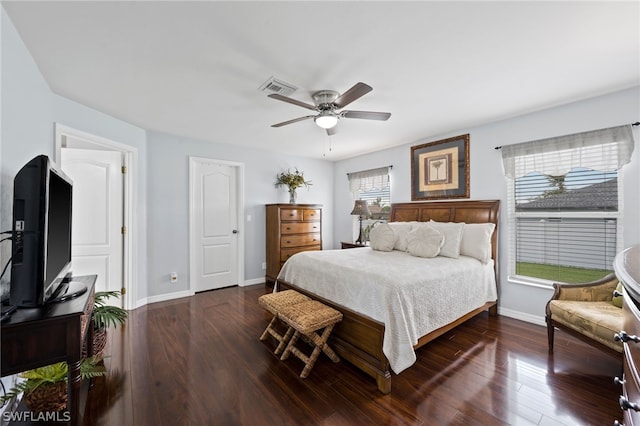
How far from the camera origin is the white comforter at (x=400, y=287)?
6.30 feet

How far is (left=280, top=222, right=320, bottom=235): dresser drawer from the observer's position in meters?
4.51

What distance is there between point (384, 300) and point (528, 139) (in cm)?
272

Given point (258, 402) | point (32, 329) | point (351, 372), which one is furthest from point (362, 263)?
point (32, 329)

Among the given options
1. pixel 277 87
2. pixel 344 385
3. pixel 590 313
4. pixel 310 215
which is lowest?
pixel 344 385

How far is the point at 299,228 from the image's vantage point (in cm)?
469

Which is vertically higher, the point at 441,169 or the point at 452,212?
the point at 441,169

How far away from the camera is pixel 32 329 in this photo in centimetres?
121

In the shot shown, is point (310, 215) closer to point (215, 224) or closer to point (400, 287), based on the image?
point (215, 224)

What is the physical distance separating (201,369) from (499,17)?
3.21 meters

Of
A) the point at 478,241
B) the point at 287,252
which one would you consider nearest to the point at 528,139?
the point at 478,241

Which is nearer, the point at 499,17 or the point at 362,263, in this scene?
the point at 499,17

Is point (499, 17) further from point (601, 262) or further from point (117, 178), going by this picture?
point (117, 178)

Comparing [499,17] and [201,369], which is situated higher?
[499,17]

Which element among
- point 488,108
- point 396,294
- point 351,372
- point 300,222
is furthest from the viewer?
point 300,222
